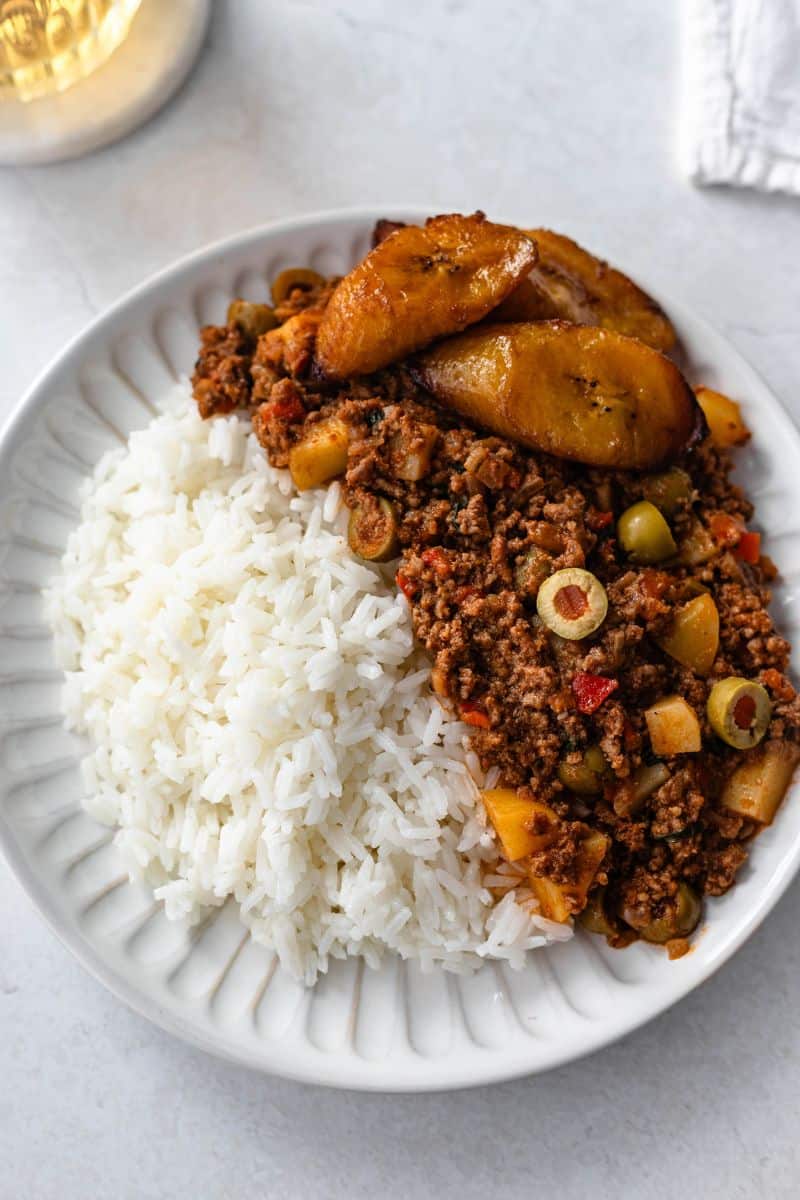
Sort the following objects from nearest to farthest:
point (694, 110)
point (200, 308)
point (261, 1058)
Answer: point (261, 1058) → point (200, 308) → point (694, 110)

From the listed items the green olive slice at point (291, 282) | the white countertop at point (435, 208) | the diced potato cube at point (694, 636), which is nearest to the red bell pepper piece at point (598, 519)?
the diced potato cube at point (694, 636)

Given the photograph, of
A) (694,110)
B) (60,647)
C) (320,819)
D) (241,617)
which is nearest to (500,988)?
(320,819)

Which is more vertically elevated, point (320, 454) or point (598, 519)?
point (320, 454)

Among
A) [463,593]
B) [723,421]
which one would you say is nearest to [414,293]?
[463,593]

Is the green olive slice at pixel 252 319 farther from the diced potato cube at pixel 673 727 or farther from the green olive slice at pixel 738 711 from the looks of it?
the green olive slice at pixel 738 711

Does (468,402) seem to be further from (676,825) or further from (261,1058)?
(261,1058)

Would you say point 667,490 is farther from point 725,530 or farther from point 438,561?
point 438,561
